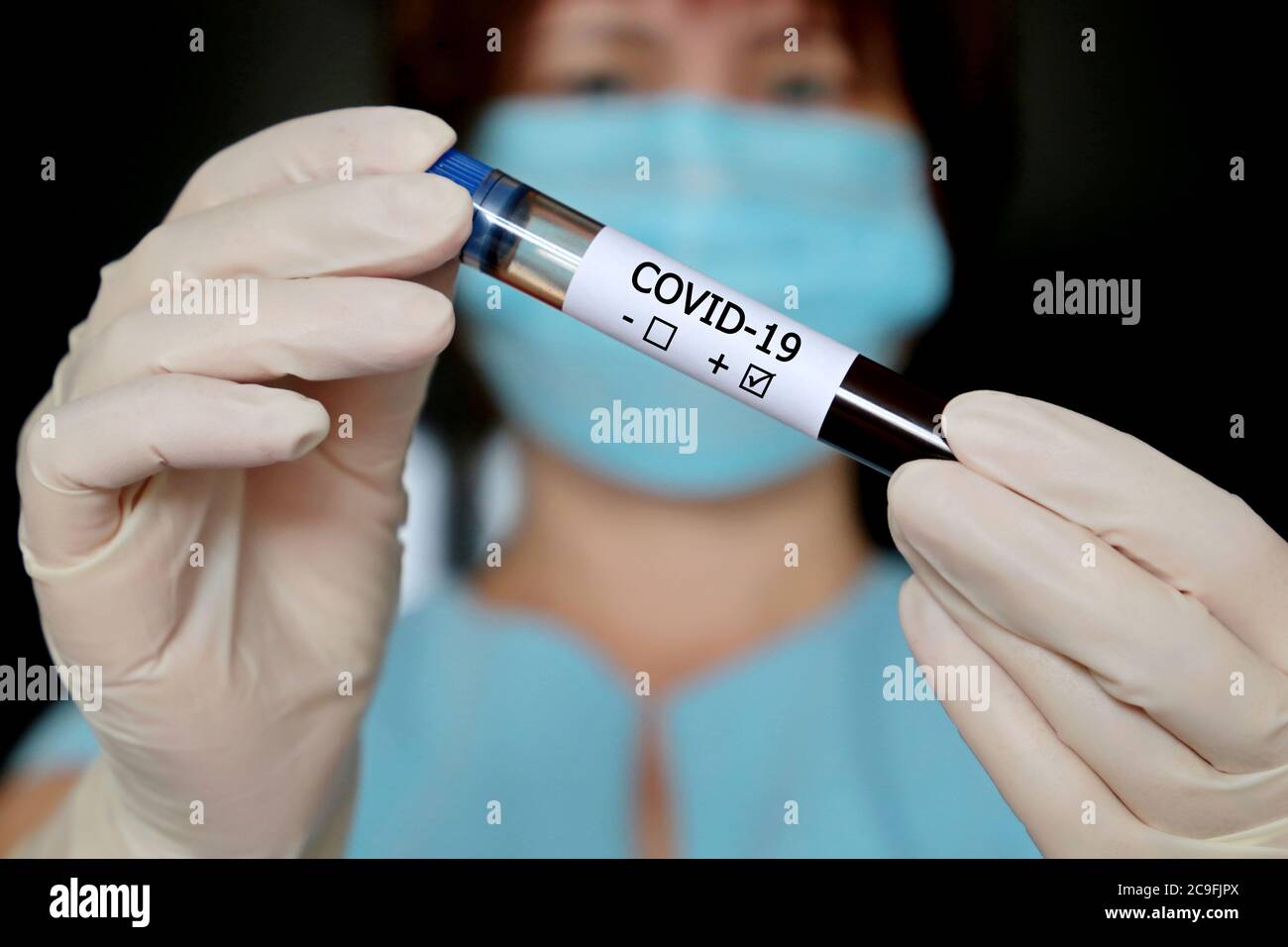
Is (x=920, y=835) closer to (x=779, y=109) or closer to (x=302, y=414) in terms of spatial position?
(x=779, y=109)

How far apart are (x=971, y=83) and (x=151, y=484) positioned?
4.00 ft

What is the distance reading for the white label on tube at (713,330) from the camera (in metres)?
0.79

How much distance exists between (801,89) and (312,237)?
83cm

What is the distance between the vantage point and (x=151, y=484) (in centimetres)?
86

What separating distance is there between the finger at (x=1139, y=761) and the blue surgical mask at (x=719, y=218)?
64 centimetres

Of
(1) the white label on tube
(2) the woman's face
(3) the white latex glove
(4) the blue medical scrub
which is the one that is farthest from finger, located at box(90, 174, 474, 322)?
(4) the blue medical scrub

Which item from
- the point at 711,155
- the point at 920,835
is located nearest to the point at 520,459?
the point at 711,155

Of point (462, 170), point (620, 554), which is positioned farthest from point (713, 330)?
point (620, 554)

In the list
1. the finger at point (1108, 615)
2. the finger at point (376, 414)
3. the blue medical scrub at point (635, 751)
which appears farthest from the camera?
the blue medical scrub at point (635, 751)

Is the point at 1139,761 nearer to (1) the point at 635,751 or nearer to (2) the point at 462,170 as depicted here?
(2) the point at 462,170

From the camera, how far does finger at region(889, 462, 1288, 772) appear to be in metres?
0.77

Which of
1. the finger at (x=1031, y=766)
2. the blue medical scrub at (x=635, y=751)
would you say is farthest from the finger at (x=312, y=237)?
the blue medical scrub at (x=635, y=751)

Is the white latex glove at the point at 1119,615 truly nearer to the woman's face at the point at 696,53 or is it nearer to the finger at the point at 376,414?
the finger at the point at 376,414

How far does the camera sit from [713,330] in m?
0.79
